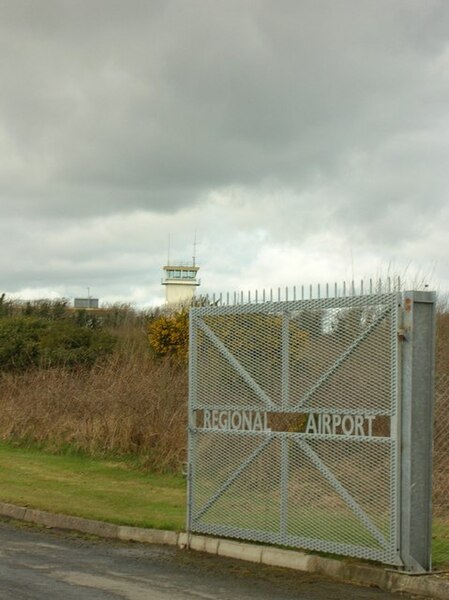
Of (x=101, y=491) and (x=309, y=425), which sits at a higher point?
(x=309, y=425)

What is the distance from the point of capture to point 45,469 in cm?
1795

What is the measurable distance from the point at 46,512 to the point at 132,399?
22.9 ft

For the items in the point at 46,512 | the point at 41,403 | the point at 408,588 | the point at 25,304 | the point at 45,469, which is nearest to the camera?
the point at 408,588

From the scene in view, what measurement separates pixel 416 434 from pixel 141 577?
299 centimetres

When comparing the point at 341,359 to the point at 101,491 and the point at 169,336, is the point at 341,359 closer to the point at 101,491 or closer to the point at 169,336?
the point at 101,491

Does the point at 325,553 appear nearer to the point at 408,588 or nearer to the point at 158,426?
the point at 408,588

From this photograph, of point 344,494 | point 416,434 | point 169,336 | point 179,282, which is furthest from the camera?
point 179,282

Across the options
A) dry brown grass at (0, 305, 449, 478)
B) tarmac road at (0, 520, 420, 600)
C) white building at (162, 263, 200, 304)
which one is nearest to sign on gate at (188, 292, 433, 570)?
tarmac road at (0, 520, 420, 600)

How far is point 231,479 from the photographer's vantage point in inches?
427

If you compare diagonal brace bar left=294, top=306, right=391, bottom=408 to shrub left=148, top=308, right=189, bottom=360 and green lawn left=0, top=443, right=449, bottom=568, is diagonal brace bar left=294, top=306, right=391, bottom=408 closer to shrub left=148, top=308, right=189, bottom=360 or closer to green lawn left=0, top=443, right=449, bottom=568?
green lawn left=0, top=443, right=449, bottom=568

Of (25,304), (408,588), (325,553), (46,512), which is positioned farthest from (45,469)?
(25,304)

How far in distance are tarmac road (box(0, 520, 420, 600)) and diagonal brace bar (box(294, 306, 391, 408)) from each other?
1.79 m

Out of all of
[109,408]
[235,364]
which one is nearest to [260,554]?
[235,364]

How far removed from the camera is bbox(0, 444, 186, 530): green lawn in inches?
514
